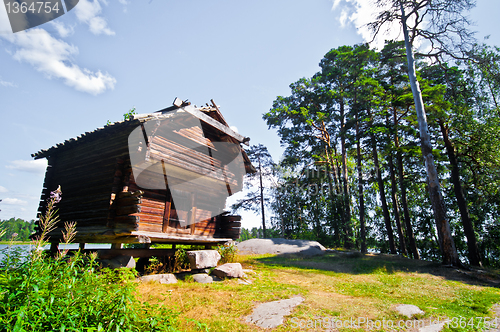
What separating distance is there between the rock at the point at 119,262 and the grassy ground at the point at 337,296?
1.33 metres

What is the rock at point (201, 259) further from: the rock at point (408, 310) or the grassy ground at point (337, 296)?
the rock at point (408, 310)

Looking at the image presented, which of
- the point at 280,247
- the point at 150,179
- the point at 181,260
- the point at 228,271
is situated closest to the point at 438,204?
the point at 228,271

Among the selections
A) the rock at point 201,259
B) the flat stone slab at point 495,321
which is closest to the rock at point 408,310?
the flat stone slab at point 495,321

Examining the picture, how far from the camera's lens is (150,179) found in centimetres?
934

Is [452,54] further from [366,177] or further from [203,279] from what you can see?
[203,279]

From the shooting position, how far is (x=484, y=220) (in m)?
26.6

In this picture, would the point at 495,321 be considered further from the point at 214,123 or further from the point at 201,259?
the point at 214,123

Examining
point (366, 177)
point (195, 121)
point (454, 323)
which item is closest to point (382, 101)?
point (366, 177)

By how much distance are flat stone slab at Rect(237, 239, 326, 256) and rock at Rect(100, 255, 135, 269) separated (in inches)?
508

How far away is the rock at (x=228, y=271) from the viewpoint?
29.3 ft

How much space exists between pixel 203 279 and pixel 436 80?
21.7 metres

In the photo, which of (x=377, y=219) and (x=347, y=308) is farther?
(x=377, y=219)

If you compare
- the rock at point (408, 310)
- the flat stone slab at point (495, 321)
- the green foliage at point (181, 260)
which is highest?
the green foliage at point (181, 260)

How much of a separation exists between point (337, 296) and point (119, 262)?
683 centimetres
